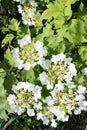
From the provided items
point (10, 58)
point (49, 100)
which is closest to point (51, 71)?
point (49, 100)

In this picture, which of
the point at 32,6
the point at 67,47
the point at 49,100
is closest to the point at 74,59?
the point at 67,47

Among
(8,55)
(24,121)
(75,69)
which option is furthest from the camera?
(24,121)

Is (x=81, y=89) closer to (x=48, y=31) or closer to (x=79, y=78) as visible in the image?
(x=79, y=78)

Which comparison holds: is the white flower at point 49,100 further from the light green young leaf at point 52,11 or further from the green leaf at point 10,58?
the light green young leaf at point 52,11

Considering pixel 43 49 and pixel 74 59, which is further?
pixel 74 59

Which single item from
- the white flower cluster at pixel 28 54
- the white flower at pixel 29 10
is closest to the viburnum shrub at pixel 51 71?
the white flower cluster at pixel 28 54

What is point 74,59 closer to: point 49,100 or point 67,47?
point 67,47

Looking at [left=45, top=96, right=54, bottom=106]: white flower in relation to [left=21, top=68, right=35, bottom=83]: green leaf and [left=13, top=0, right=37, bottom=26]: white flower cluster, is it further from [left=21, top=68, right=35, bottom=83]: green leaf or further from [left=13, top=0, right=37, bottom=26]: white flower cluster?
[left=13, top=0, right=37, bottom=26]: white flower cluster
